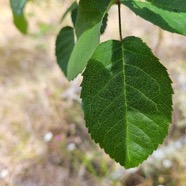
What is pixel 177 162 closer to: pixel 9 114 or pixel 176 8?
pixel 9 114

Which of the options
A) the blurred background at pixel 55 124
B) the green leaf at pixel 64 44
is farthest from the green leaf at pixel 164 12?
the blurred background at pixel 55 124

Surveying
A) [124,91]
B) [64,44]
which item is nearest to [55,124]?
[64,44]

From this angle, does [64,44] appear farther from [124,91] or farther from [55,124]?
[55,124]

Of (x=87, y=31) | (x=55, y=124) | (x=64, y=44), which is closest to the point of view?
(x=87, y=31)

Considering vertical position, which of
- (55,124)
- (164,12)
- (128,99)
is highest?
(164,12)

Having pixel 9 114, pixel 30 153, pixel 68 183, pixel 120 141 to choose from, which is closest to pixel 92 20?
pixel 120 141

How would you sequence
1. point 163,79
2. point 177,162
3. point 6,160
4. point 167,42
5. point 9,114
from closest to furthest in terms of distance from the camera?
point 163,79
point 177,162
point 6,160
point 9,114
point 167,42
